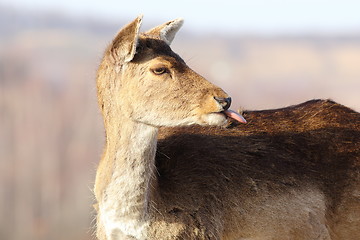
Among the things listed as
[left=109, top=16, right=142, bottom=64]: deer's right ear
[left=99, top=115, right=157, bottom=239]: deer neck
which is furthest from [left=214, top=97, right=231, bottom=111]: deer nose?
[left=109, top=16, right=142, bottom=64]: deer's right ear

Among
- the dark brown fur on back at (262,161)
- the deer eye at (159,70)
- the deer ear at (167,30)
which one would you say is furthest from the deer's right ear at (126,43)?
the dark brown fur on back at (262,161)

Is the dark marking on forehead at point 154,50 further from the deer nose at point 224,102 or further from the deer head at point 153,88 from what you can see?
the deer nose at point 224,102

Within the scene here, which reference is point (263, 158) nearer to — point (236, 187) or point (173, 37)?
point (236, 187)

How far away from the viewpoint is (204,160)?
417 inches

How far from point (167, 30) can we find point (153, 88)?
116 centimetres

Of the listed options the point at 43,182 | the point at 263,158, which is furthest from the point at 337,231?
the point at 43,182

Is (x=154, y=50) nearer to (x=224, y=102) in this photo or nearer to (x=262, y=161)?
(x=224, y=102)

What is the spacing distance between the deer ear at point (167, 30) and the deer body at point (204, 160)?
0.05 ft

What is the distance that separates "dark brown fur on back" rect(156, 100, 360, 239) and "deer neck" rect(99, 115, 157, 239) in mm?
439

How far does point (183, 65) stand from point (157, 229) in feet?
7.06

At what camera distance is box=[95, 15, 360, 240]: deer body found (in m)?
9.60

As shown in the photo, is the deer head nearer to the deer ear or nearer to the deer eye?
the deer eye

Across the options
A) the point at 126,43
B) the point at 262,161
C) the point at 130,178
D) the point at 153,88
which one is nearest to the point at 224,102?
the point at 153,88

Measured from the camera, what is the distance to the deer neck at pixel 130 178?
9719 mm
